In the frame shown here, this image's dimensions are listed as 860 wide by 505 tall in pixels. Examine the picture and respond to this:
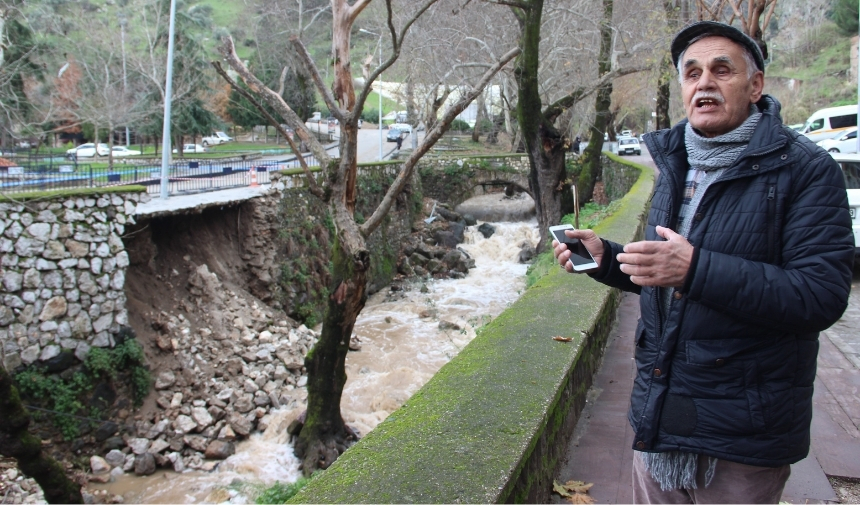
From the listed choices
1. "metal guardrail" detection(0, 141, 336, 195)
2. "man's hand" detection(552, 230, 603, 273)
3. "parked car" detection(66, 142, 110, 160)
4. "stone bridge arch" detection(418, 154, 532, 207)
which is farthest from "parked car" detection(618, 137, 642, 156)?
"man's hand" detection(552, 230, 603, 273)

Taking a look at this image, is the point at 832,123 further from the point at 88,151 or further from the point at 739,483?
the point at 88,151

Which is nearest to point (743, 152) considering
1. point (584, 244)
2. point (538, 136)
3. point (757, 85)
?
point (757, 85)

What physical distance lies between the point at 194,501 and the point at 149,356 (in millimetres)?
3345

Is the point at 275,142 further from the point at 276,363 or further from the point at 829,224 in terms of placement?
the point at 829,224

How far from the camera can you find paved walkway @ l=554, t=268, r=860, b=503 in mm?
3178

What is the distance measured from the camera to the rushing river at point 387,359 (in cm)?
878

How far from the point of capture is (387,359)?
1305 centimetres

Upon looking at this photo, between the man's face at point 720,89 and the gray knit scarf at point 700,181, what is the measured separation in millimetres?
34

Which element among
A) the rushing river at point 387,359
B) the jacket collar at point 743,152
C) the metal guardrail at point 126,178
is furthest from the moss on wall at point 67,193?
the jacket collar at point 743,152

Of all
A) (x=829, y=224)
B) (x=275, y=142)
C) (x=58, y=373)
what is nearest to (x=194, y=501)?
(x=58, y=373)

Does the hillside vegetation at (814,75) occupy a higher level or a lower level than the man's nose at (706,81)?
higher

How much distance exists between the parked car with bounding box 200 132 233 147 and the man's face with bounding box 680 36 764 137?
43.1m

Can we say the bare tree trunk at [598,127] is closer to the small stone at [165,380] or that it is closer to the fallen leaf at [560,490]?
the small stone at [165,380]

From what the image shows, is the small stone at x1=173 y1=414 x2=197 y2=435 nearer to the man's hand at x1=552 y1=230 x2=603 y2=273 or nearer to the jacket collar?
the man's hand at x1=552 y1=230 x2=603 y2=273
